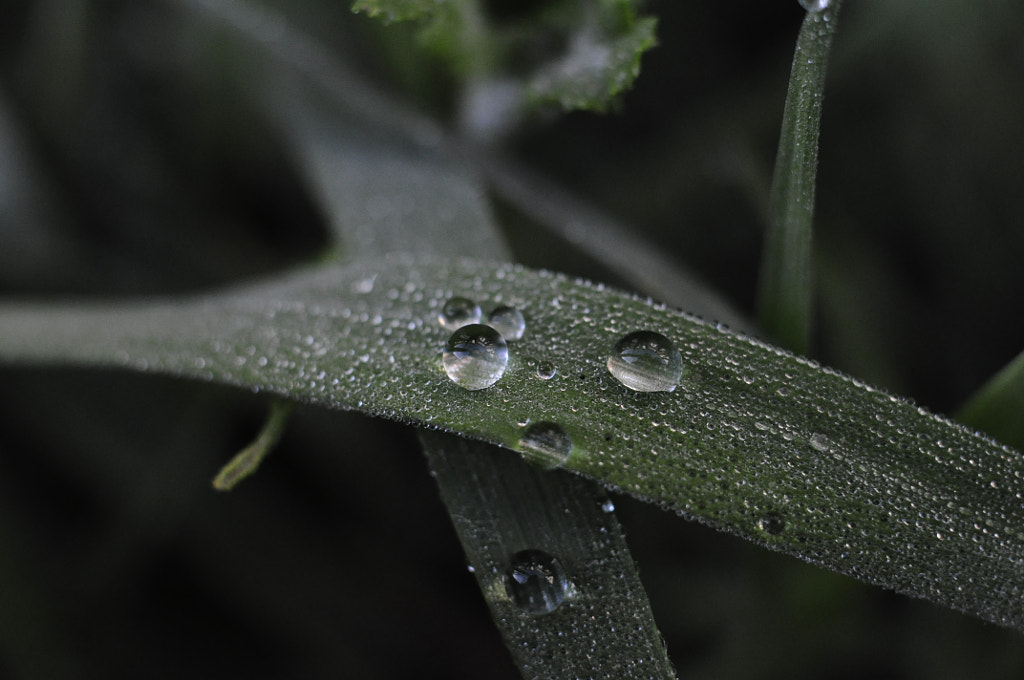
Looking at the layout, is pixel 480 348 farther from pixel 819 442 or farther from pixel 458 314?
pixel 819 442

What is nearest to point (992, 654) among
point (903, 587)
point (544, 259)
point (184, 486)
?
point (903, 587)

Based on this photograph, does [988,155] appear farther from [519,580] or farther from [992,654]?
[519,580]

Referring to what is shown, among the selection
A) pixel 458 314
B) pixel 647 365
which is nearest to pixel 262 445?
pixel 458 314

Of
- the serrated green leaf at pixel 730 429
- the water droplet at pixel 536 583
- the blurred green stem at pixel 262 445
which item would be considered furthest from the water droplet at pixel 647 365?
the blurred green stem at pixel 262 445

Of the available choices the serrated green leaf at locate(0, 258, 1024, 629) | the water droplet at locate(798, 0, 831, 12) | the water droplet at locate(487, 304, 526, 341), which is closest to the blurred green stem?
the serrated green leaf at locate(0, 258, 1024, 629)

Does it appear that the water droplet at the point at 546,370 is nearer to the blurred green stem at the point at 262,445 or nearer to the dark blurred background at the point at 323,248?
the blurred green stem at the point at 262,445
